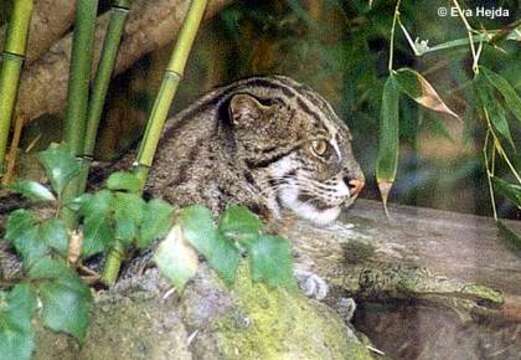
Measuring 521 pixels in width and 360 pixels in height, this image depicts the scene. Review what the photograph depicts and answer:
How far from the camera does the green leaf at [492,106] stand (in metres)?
1.60

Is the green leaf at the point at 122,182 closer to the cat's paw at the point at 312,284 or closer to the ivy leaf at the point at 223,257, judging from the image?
the ivy leaf at the point at 223,257

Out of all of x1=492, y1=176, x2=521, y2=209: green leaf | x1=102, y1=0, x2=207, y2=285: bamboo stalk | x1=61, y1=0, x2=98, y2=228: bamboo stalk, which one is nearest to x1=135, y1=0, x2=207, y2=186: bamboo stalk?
x1=102, y1=0, x2=207, y2=285: bamboo stalk

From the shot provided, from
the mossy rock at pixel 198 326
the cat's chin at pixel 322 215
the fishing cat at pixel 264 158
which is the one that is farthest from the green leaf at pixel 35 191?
the cat's chin at pixel 322 215

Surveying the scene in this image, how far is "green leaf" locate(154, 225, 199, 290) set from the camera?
1248 mm

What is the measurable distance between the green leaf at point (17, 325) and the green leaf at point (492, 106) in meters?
0.66

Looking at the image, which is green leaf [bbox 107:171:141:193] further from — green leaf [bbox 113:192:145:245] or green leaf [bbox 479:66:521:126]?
green leaf [bbox 479:66:521:126]

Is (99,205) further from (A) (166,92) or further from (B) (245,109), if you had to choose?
(B) (245,109)

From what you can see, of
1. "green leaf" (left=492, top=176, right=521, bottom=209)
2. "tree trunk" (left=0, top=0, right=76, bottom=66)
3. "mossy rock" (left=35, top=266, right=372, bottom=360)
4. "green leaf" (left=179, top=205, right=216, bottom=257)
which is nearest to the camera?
"green leaf" (left=179, top=205, right=216, bottom=257)

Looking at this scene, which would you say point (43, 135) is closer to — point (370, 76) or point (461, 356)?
point (370, 76)

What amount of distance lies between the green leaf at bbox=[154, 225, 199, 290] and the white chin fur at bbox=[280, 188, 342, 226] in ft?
1.59

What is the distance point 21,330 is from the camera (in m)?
1.25

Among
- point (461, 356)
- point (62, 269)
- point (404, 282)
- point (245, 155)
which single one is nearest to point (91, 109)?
point (245, 155)

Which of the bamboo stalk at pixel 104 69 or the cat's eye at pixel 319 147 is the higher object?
the bamboo stalk at pixel 104 69

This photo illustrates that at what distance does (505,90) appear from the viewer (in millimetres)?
1597
